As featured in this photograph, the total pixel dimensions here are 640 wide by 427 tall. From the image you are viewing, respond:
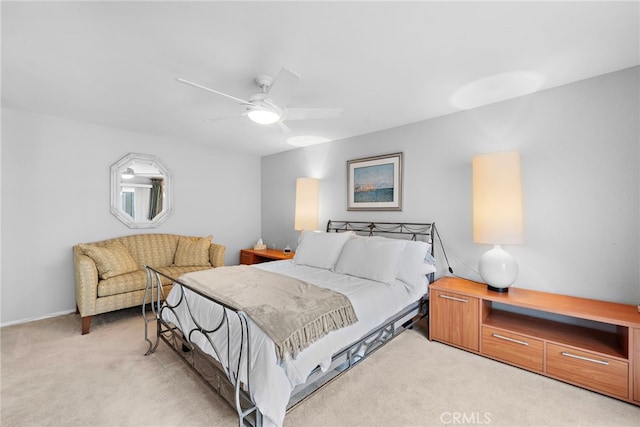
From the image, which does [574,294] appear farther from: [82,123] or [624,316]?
[82,123]

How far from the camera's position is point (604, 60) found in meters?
2.15

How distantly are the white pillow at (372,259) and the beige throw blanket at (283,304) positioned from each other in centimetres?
63

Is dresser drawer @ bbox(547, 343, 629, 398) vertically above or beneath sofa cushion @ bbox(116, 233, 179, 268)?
beneath

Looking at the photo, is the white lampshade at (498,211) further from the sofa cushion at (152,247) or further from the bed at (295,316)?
the sofa cushion at (152,247)

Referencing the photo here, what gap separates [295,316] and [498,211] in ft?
6.76

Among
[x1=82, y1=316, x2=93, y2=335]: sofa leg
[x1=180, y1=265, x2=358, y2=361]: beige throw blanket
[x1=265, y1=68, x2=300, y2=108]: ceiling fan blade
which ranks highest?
[x1=265, y1=68, x2=300, y2=108]: ceiling fan blade

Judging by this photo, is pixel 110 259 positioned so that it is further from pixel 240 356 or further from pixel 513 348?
pixel 513 348

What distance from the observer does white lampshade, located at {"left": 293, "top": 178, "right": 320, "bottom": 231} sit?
4.25m

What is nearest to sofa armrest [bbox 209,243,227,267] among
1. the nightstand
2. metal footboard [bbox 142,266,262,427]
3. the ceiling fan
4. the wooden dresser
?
the nightstand

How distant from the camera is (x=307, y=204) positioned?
429 centimetres

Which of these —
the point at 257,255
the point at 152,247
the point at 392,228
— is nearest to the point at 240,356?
the point at 392,228

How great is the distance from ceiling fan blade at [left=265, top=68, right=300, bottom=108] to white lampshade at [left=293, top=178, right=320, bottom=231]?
211 cm

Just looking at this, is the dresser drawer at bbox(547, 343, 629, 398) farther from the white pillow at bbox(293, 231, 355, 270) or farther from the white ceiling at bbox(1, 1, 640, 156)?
the white ceiling at bbox(1, 1, 640, 156)

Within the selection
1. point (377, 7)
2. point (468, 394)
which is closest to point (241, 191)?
point (377, 7)
